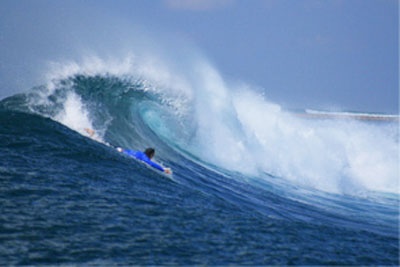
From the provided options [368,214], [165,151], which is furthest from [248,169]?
[368,214]

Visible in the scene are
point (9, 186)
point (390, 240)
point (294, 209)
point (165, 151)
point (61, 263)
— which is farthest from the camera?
point (165, 151)

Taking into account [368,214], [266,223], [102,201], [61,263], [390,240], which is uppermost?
[368,214]

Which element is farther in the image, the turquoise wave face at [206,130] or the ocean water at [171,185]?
the turquoise wave face at [206,130]

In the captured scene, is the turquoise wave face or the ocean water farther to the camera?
the turquoise wave face

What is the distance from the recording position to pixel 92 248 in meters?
5.68

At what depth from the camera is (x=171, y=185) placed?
10055 millimetres

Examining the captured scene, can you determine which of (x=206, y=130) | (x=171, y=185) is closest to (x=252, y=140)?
(x=206, y=130)

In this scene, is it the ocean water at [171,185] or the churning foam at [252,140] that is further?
the churning foam at [252,140]

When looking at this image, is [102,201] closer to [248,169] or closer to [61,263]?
[61,263]

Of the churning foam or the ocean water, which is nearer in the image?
the ocean water

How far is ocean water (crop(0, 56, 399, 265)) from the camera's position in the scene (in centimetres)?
613

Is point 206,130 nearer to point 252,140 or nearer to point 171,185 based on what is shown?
point 252,140

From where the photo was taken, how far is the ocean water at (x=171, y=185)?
20.1ft

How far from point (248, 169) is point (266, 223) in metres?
8.81
